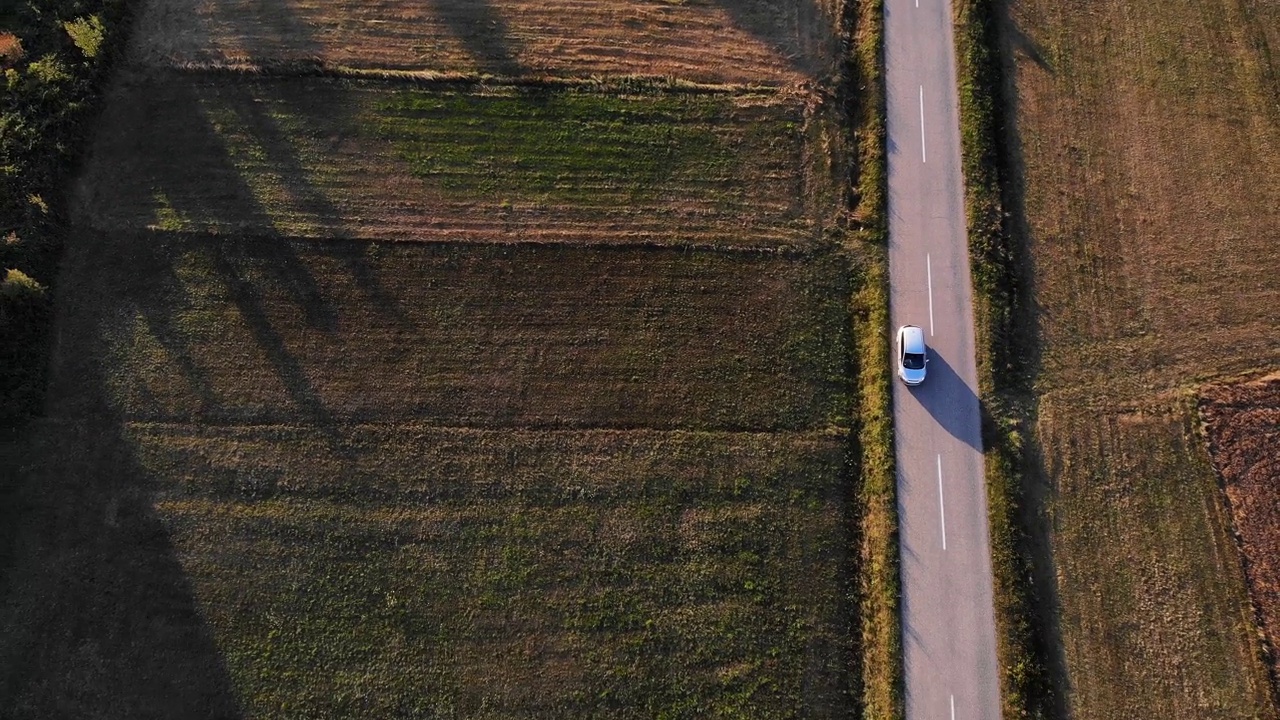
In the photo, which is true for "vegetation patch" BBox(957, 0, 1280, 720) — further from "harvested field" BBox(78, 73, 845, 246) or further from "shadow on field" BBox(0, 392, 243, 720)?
"shadow on field" BBox(0, 392, 243, 720)

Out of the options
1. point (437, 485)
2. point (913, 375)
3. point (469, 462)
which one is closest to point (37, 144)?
point (437, 485)

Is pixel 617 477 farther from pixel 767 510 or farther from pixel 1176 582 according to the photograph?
pixel 1176 582

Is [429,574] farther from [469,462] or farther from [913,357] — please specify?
[913,357]

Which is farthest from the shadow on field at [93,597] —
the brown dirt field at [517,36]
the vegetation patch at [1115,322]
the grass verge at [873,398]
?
the vegetation patch at [1115,322]

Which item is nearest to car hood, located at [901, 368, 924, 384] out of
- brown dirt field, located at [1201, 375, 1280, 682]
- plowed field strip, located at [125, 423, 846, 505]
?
plowed field strip, located at [125, 423, 846, 505]

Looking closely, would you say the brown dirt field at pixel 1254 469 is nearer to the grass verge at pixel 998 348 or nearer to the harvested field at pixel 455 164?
the grass verge at pixel 998 348

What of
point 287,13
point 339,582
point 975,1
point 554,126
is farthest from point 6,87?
point 975,1
